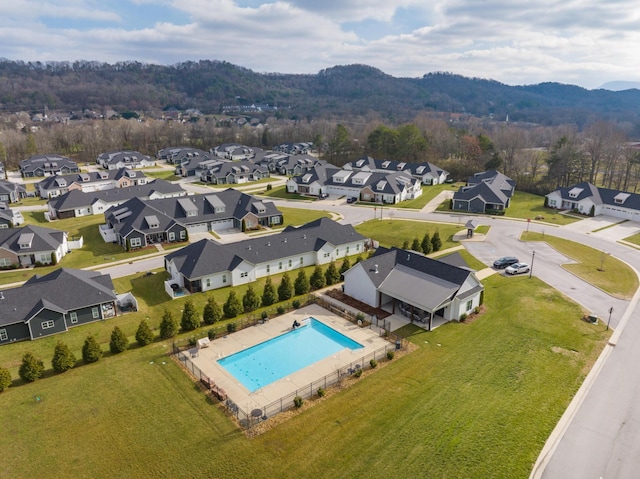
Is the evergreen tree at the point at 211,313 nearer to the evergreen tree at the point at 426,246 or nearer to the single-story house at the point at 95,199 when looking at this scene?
the evergreen tree at the point at 426,246

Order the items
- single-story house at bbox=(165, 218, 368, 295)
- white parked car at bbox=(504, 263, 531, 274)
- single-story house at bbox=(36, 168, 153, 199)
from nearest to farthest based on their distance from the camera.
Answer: single-story house at bbox=(165, 218, 368, 295)
white parked car at bbox=(504, 263, 531, 274)
single-story house at bbox=(36, 168, 153, 199)

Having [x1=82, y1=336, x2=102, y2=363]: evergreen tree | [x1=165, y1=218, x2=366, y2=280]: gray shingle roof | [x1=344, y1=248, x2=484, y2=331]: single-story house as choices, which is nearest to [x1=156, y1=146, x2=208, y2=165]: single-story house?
[x1=165, y1=218, x2=366, y2=280]: gray shingle roof

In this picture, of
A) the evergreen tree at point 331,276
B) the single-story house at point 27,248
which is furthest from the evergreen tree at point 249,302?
the single-story house at point 27,248

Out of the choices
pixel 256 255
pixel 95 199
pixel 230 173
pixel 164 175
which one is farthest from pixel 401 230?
pixel 164 175

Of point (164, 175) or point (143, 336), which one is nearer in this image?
point (143, 336)

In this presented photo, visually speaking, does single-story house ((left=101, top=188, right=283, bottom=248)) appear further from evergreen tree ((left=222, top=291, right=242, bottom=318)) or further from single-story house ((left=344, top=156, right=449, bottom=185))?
single-story house ((left=344, top=156, right=449, bottom=185))

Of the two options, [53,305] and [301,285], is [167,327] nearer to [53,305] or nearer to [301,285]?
[53,305]
